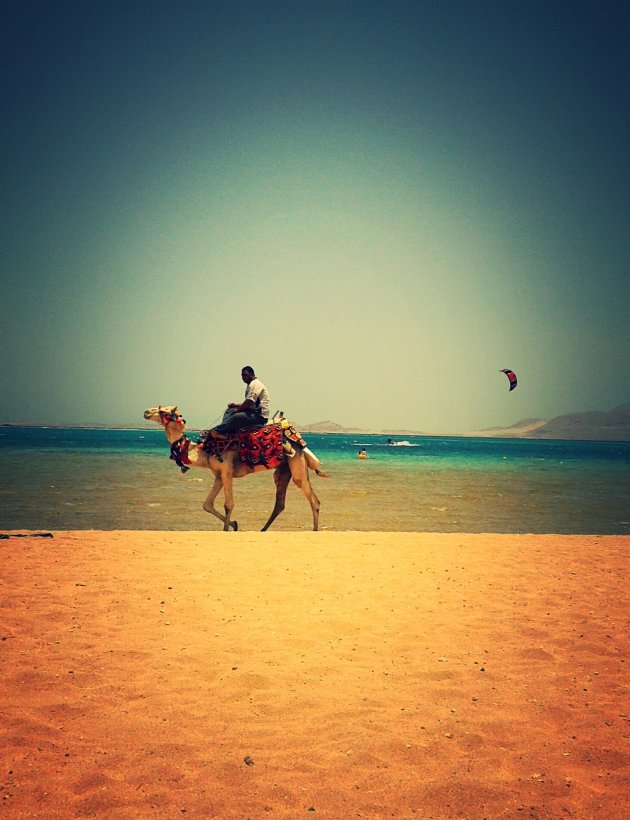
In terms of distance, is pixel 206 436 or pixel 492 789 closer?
pixel 492 789

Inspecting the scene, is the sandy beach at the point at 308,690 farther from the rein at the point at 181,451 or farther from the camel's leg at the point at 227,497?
the rein at the point at 181,451

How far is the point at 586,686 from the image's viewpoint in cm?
484

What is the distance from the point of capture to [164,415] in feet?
40.1

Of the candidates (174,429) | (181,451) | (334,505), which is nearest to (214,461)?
(181,451)

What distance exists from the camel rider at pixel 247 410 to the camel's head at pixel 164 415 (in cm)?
74

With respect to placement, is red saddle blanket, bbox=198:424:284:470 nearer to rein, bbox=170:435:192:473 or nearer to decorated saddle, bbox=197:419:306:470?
decorated saddle, bbox=197:419:306:470

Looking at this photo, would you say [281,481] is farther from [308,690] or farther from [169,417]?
[308,690]

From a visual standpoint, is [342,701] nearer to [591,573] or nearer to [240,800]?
[240,800]

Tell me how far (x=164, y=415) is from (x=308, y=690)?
8.39 meters

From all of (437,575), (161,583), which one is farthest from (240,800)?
(437,575)

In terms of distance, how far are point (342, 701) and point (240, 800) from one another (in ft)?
4.38

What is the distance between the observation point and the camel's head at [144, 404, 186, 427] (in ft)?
39.9

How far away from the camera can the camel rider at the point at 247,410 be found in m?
12.3

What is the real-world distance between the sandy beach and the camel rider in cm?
417
